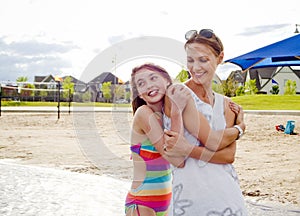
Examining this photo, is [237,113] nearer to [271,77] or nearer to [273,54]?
[273,54]

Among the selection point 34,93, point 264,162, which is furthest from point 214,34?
point 34,93

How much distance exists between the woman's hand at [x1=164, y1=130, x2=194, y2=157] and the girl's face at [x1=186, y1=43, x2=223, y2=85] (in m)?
0.22

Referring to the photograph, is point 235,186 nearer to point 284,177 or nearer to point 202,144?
point 202,144

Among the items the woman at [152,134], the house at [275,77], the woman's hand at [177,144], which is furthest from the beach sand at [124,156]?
the house at [275,77]

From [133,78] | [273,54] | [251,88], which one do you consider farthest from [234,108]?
[251,88]

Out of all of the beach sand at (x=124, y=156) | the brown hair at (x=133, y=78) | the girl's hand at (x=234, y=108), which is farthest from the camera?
the beach sand at (x=124, y=156)

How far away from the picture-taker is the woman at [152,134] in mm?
1682

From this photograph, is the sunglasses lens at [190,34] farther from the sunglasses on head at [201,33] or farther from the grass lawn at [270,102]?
the grass lawn at [270,102]

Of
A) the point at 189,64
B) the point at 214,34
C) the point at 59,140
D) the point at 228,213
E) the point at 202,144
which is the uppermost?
the point at 214,34

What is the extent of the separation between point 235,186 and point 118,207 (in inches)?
121

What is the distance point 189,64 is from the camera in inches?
68.2

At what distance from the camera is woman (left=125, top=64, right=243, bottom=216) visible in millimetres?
1682

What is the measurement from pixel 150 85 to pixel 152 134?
0.64 feet

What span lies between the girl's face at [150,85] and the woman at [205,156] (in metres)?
0.13
